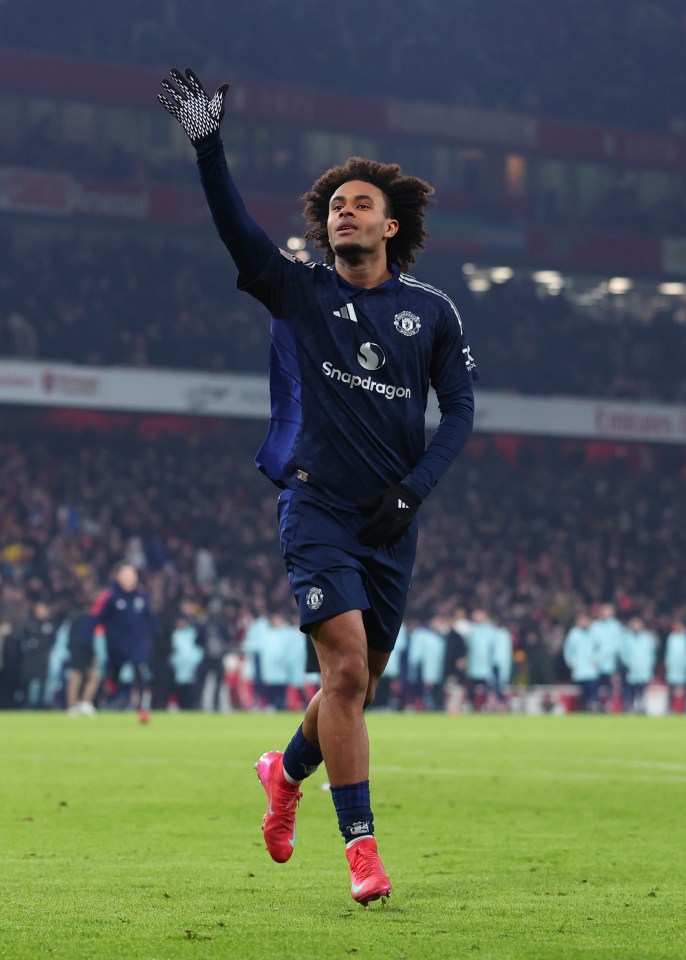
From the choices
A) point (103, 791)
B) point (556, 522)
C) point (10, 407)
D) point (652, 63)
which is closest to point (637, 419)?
point (556, 522)

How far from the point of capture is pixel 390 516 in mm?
4930

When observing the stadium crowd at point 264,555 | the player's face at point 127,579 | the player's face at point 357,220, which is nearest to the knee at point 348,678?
the player's face at point 357,220

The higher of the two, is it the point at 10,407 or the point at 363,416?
the point at 10,407

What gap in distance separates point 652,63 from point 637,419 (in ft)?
38.6

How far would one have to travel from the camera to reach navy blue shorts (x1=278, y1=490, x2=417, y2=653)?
488 cm

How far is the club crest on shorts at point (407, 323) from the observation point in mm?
5168

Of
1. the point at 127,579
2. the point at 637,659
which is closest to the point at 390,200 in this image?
the point at 127,579

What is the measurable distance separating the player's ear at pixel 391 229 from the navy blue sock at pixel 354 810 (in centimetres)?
176

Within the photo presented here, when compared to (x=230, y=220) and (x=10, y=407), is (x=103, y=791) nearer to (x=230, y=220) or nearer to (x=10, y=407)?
(x=230, y=220)

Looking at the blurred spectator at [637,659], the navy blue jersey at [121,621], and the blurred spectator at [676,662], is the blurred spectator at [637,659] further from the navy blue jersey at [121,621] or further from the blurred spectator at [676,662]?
the navy blue jersey at [121,621]

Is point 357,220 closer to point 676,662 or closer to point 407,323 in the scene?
point 407,323

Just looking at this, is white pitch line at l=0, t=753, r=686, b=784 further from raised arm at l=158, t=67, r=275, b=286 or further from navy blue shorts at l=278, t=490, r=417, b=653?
raised arm at l=158, t=67, r=275, b=286

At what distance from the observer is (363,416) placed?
510cm

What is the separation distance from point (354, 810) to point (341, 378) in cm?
131
